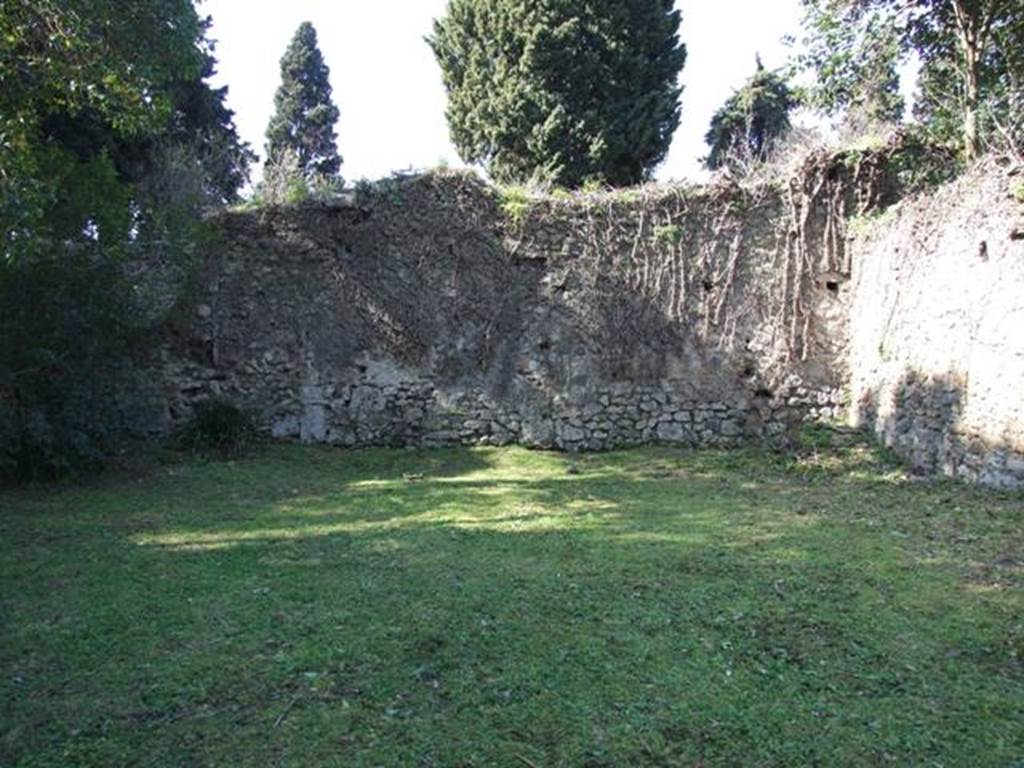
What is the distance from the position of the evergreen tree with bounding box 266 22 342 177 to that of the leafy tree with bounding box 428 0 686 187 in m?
8.33

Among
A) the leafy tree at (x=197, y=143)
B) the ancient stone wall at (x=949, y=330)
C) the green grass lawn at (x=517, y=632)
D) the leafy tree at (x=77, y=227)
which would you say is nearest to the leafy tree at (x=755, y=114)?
the leafy tree at (x=197, y=143)

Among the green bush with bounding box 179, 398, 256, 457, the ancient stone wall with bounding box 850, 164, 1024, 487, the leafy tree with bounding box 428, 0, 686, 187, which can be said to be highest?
the leafy tree with bounding box 428, 0, 686, 187

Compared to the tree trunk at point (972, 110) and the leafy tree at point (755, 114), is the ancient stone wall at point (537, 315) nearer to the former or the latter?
the tree trunk at point (972, 110)

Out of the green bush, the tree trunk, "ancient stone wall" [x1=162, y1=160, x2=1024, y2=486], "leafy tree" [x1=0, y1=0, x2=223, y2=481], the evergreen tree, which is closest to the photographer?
"leafy tree" [x1=0, y1=0, x2=223, y2=481]

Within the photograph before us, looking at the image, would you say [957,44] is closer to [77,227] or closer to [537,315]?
[537,315]

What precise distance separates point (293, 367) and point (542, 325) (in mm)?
3630

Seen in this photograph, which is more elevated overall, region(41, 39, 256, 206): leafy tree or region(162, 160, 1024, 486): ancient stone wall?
region(41, 39, 256, 206): leafy tree

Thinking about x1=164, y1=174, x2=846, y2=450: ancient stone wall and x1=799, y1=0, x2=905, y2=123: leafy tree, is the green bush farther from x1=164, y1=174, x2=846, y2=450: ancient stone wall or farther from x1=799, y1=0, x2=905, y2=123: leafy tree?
x1=799, y1=0, x2=905, y2=123: leafy tree

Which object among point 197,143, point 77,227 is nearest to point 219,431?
point 77,227

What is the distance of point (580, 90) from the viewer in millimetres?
17109

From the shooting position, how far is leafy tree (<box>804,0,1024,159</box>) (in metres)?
9.33

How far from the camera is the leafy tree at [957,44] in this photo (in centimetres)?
933

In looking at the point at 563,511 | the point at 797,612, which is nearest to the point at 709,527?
the point at 563,511

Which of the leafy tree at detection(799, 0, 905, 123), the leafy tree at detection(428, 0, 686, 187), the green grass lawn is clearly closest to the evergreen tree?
the leafy tree at detection(428, 0, 686, 187)
